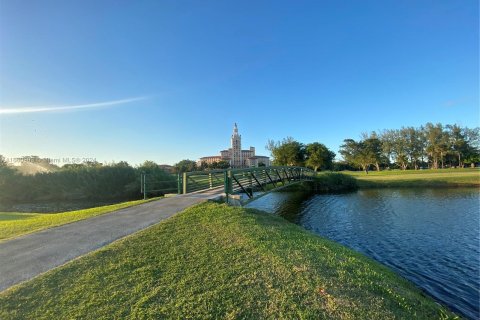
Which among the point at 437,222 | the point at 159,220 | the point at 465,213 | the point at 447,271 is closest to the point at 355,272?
the point at 447,271

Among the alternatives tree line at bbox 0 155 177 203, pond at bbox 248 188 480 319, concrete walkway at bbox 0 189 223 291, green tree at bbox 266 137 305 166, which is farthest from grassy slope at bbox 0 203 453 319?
green tree at bbox 266 137 305 166

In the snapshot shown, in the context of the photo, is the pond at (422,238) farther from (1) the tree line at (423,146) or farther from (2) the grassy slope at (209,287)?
(1) the tree line at (423,146)

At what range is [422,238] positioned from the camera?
11430 mm

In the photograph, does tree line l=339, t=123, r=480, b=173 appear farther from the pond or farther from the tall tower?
the tall tower

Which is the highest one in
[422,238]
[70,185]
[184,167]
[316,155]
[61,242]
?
[316,155]

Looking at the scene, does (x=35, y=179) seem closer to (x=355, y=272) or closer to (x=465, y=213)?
(x=355, y=272)

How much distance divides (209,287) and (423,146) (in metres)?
A: 81.9

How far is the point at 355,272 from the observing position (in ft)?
17.1

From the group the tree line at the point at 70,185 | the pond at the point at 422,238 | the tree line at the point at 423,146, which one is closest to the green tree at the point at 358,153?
the tree line at the point at 423,146

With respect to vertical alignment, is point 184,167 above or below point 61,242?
above

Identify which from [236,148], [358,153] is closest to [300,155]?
[358,153]

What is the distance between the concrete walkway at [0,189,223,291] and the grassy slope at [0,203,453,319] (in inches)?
21.8

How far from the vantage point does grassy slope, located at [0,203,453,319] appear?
138 inches

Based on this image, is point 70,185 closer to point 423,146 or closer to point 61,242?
point 61,242
